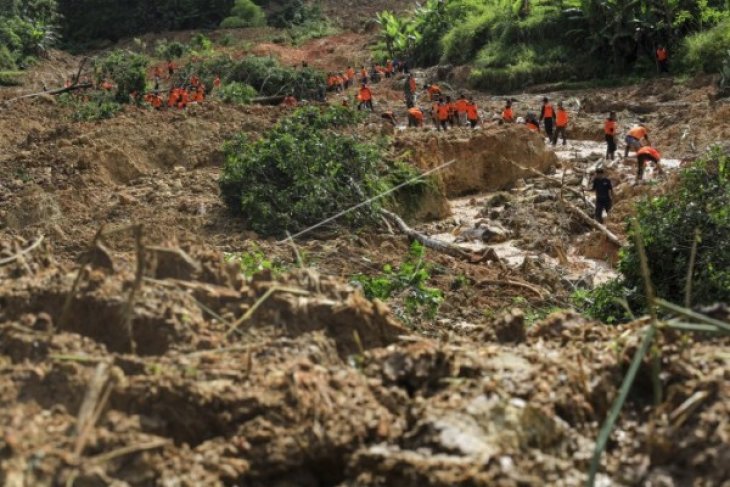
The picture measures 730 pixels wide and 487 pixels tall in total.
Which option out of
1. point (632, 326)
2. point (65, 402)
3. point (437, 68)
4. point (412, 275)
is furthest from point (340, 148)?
point (437, 68)

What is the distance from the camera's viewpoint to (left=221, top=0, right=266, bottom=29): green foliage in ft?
156

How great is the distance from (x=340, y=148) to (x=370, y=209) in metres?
1.25

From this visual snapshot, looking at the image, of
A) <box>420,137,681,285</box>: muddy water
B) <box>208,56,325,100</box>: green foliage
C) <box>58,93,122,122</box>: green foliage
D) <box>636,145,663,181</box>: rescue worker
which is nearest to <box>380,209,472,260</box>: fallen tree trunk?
<box>420,137,681,285</box>: muddy water

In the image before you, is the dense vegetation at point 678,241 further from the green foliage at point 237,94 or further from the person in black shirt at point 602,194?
the green foliage at point 237,94

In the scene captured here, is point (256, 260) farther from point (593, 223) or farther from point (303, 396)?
point (303, 396)

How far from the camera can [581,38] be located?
29094 mm

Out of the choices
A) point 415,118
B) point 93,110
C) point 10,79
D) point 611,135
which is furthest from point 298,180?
point 10,79

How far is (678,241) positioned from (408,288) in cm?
256

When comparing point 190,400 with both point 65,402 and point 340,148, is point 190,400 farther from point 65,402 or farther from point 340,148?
point 340,148

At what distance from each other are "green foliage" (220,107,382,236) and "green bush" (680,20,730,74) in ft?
44.2

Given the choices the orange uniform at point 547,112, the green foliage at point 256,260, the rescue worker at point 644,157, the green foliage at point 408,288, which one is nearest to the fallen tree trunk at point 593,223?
the rescue worker at point 644,157

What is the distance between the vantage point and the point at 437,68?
32812mm

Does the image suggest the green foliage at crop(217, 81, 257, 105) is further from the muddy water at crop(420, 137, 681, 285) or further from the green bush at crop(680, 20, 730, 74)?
the green bush at crop(680, 20, 730, 74)

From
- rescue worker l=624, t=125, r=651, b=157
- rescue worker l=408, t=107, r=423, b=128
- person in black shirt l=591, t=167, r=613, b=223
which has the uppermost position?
rescue worker l=624, t=125, r=651, b=157
